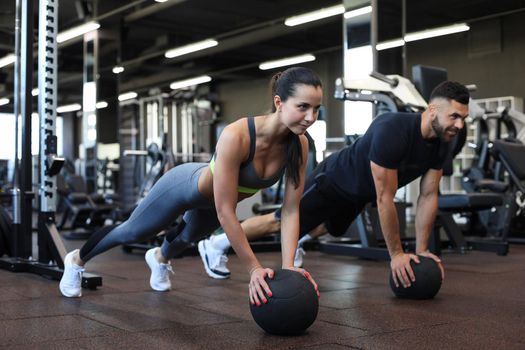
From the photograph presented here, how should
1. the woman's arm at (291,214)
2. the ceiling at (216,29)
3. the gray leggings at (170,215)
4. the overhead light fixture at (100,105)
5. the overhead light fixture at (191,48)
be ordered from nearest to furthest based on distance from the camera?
1. the woman's arm at (291,214)
2. the gray leggings at (170,215)
3. the overhead light fixture at (100,105)
4. the ceiling at (216,29)
5. the overhead light fixture at (191,48)

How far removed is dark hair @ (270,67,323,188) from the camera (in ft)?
6.38

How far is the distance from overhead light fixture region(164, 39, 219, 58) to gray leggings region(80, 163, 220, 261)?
9.51 m

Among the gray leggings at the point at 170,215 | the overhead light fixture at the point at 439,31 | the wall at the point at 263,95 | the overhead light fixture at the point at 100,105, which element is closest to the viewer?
the gray leggings at the point at 170,215

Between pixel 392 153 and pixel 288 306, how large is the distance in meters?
0.99

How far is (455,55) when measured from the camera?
10.8 meters

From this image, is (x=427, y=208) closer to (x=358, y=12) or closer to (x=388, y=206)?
(x=388, y=206)

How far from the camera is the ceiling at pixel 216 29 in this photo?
9.38 m

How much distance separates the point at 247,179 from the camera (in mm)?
2172

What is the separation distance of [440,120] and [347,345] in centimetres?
115

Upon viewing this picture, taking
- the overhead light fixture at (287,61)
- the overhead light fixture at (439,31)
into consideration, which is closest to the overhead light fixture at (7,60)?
the overhead light fixture at (439,31)

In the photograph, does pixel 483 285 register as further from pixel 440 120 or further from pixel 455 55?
pixel 455 55

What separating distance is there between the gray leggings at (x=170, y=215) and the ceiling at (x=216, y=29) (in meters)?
4.17

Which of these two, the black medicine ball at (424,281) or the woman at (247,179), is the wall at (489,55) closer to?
the black medicine ball at (424,281)

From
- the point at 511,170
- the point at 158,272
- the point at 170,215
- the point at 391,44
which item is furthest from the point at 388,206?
the point at 391,44
